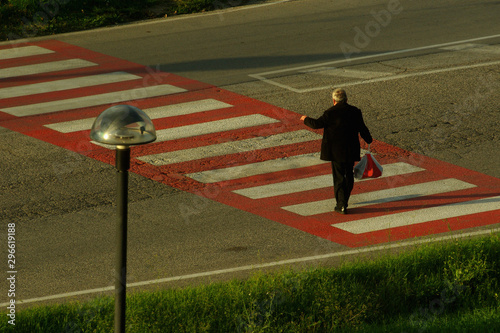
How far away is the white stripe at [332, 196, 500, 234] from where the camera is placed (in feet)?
31.9

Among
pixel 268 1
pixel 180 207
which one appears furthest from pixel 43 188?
pixel 268 1

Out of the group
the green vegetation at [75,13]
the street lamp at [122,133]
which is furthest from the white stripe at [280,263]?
the green vegetation at [75,13]

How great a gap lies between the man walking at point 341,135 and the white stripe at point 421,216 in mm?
384

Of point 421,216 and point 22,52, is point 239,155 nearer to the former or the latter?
point 421,216

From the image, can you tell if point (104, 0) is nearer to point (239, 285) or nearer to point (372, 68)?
point (372, 68)

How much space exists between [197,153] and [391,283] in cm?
488

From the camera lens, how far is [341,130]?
984cm

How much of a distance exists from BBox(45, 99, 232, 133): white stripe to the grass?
226 inches

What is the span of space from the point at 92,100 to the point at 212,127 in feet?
8.61

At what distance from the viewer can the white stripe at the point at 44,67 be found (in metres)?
15.5

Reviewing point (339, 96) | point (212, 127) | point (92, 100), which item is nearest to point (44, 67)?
point (92, 100)

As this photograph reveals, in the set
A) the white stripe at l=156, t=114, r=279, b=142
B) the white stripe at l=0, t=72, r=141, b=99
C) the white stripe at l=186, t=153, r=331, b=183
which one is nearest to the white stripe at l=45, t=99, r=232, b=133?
the white stripe at l=156, t=114, r=279, b=142

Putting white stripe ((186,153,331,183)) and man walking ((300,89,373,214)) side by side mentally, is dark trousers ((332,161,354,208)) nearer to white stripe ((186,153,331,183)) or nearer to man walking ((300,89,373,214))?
man walking ((300,89,373,214))

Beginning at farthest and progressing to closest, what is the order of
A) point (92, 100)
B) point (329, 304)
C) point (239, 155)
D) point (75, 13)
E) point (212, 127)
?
point (75, 13) < point (92, 100) < point (212, 127) < point (239, 155) < point (329, 304)
